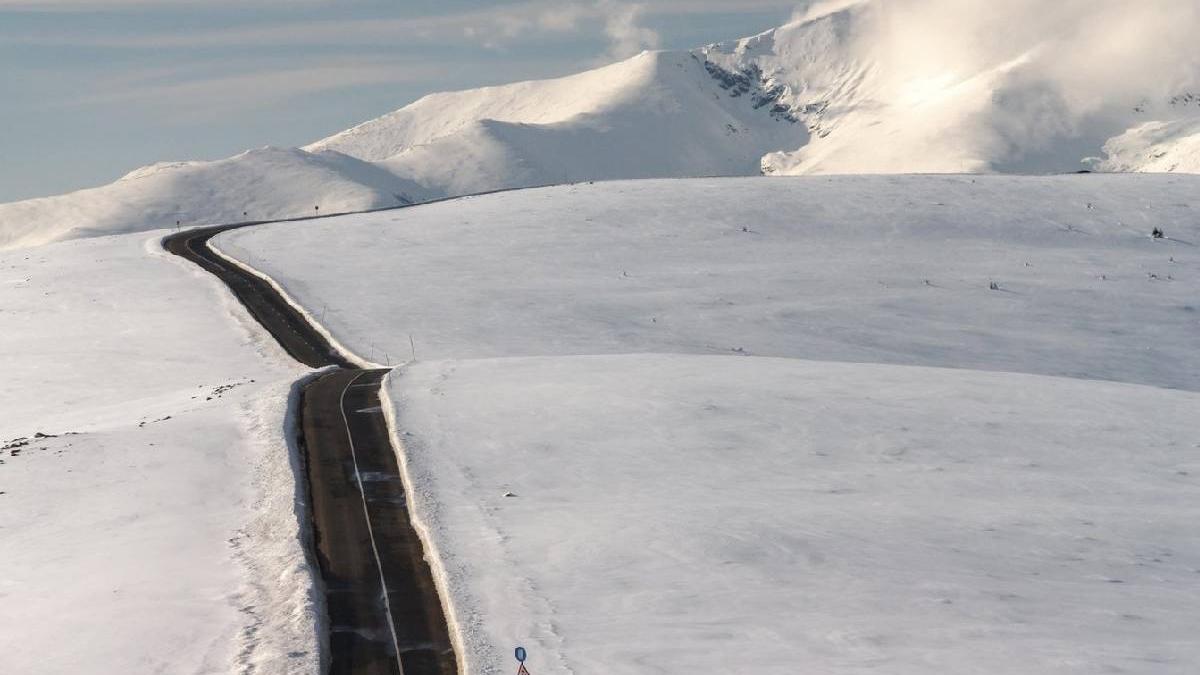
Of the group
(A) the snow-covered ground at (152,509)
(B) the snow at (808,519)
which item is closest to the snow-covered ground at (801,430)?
(B) the snow at (808,519)

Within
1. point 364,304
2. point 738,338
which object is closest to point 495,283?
point 364,304

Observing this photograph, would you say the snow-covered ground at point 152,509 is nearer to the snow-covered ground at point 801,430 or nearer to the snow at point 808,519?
the snow-covered ground at point 801,430

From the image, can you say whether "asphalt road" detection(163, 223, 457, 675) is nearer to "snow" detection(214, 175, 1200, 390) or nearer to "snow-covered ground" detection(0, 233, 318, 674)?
"snow-covered ground" detection(0, 233, 318, 674)

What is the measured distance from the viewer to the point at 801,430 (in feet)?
113

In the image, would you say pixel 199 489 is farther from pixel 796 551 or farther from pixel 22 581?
pixel 796 551

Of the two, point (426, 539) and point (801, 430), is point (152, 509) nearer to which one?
point (426, 539)

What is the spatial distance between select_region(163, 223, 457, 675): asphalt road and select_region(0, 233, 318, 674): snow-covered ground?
2.28 ft

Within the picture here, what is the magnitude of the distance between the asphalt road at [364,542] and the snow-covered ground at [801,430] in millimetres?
619

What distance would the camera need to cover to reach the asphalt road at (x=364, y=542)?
21.6 metres

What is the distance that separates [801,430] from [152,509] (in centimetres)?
1615

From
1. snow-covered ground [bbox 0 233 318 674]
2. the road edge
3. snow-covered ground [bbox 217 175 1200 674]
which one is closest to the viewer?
the road edge

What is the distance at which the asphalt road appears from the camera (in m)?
21.6

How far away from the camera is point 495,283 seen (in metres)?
64.1

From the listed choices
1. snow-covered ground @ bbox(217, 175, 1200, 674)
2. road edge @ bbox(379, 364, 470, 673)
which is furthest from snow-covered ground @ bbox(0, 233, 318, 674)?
snow-covered ground @ bbox(217, 175, 1200, 674)
